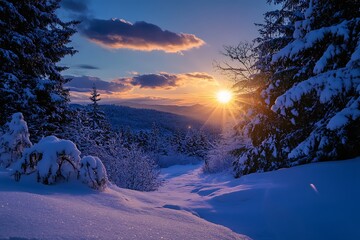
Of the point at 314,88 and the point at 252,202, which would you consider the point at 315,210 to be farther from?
the point at 314,88

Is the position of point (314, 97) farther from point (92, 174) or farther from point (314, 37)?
point (92, 174)

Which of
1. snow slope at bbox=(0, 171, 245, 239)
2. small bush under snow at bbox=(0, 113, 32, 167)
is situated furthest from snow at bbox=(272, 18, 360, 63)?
small bush under snow at bbox=(0, 113, 32, 167)

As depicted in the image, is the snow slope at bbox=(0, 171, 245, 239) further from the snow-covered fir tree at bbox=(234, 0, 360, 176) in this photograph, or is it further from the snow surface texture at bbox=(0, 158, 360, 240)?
the snow-covered fir tree at bbox=(234, 0, 360, 176)

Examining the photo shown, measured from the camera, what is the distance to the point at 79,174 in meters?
4.49

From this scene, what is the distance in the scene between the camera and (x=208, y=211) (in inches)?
190

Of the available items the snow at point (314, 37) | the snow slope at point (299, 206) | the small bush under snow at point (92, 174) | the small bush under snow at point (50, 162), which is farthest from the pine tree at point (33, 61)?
the snow at point (314, 37)

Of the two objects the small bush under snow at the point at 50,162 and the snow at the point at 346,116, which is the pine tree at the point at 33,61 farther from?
the snow at the point at 346,116

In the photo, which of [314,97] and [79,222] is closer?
[79,222]

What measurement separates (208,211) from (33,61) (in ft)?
30.2

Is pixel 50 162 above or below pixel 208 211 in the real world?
above

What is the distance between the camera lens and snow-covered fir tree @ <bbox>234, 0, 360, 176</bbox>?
596 centimetres

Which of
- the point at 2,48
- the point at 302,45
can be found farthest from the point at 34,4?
the point at 302,45

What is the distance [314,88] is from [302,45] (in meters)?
1.40

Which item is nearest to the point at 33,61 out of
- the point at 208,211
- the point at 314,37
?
the point at 208,211
